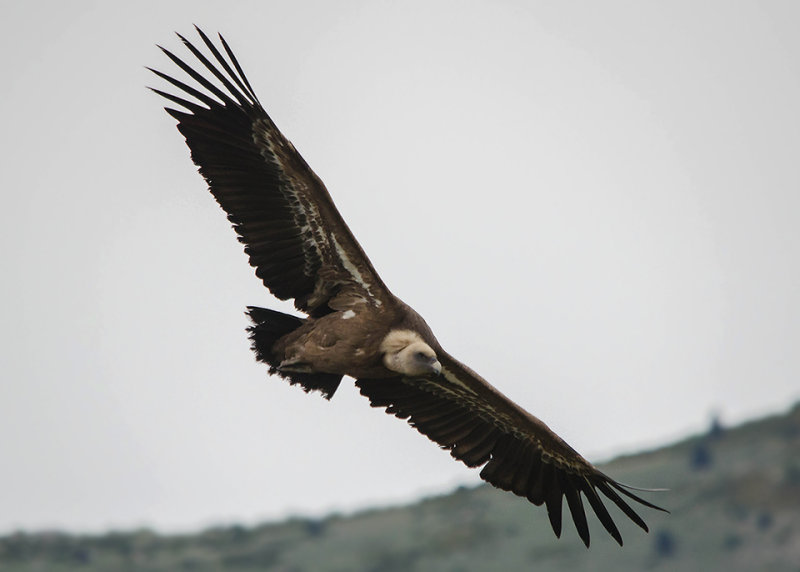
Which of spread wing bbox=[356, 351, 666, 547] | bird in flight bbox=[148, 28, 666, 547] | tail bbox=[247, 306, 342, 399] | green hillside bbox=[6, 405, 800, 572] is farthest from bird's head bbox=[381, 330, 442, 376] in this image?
green hillside bbox=[6, 405, 800, 572]

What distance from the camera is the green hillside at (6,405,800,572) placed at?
53.6 meters

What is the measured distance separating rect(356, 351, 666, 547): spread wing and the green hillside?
39081mm

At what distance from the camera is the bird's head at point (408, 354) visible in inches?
468

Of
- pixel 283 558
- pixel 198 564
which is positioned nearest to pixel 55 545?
pixel 198 564

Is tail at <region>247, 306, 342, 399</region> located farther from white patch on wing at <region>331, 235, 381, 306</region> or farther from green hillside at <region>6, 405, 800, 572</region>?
green hillside at <region>6, 405, 800, 572</region>

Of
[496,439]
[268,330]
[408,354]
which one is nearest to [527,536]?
[496,439]

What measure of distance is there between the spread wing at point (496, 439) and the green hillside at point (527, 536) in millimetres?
39081

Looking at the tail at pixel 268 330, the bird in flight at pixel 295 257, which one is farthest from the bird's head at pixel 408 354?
the tail at pixel 268 330

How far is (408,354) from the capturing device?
39.0 feet

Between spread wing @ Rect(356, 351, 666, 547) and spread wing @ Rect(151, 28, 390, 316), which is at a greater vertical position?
spread wing @ Rect(151, 28, 390, 316)

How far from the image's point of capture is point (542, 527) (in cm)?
5753

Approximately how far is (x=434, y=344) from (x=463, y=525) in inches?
1977

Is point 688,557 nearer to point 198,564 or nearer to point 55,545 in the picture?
point 198,564

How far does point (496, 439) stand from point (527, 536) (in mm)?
44735
